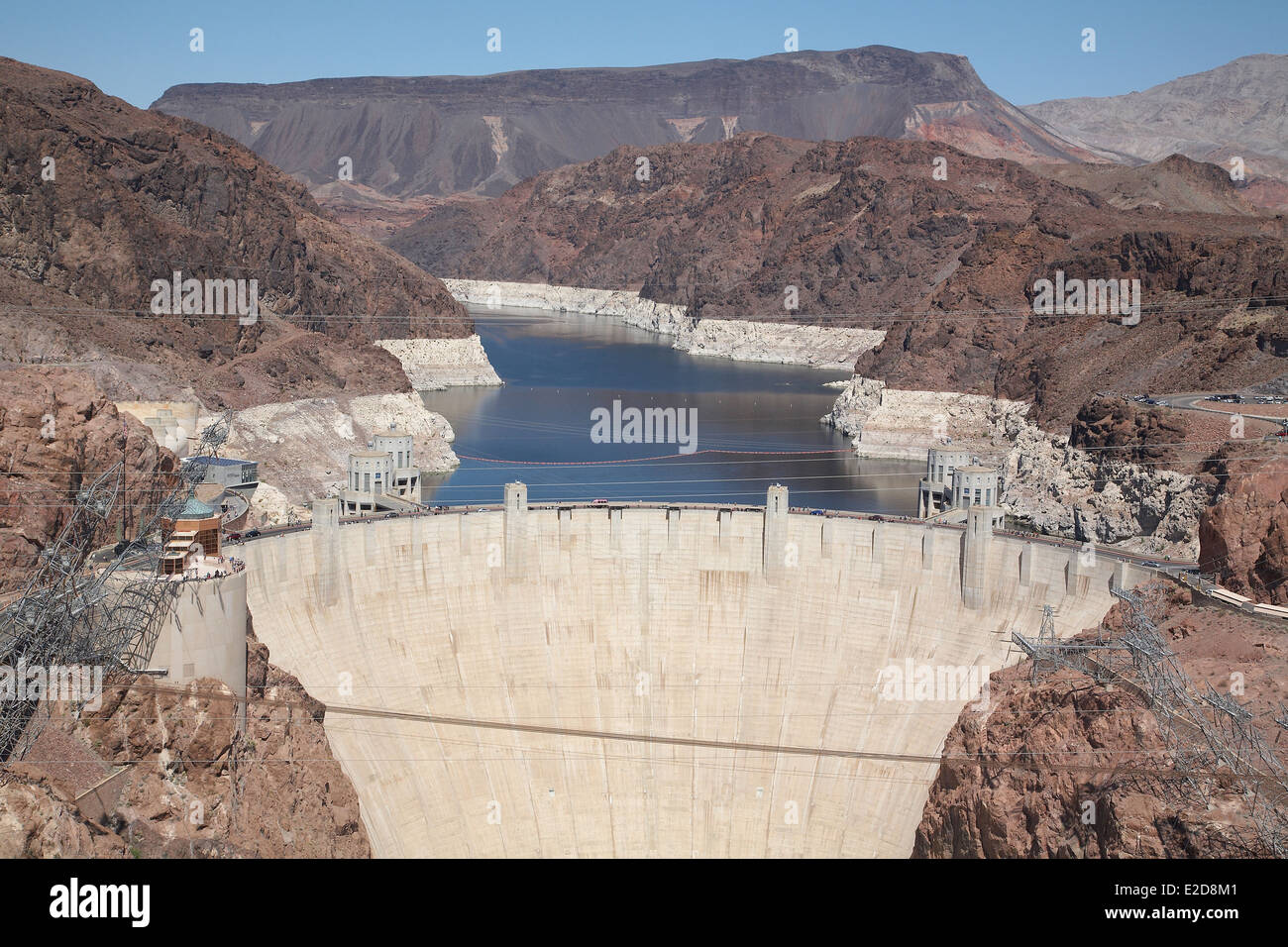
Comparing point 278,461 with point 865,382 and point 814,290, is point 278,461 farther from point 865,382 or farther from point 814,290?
point 814,290

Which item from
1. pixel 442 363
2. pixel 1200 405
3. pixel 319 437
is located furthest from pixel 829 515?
pixel 442 363

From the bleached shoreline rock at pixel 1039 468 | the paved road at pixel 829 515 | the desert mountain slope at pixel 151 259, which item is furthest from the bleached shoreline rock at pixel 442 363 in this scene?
the paved road at pixel 829 515

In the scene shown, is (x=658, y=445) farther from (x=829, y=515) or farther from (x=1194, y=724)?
(x=1194, y=724)

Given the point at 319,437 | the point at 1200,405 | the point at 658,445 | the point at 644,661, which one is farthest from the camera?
the point at 658,445

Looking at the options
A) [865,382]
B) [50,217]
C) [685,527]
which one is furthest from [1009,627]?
[865,382]

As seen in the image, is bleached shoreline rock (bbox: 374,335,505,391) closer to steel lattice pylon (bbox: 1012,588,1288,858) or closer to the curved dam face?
the curved dam face
